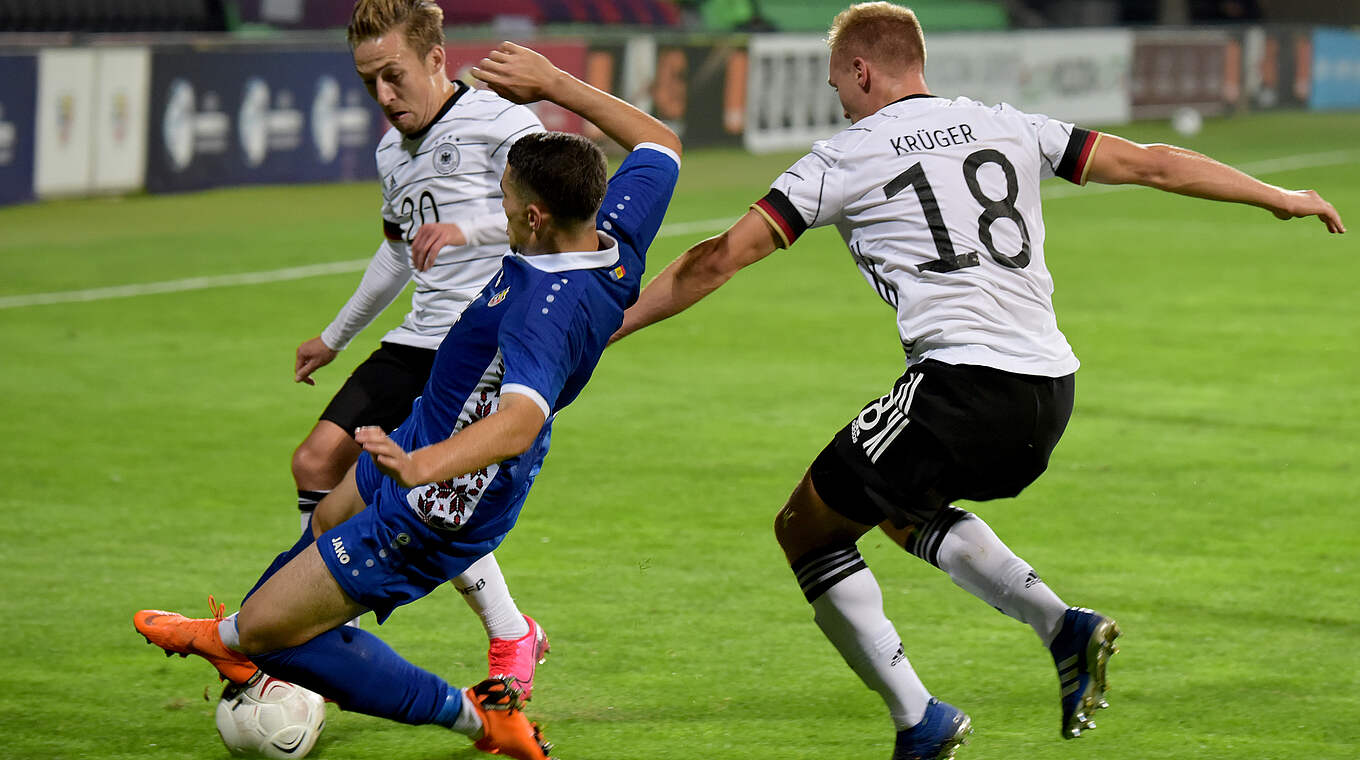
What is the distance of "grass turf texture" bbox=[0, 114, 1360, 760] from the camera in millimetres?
4957

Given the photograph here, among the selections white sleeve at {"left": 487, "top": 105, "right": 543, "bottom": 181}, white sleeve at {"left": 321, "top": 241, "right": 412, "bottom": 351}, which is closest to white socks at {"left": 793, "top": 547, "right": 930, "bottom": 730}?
white sleeve at {"left": 487, "top": 105, "right": 543, "bottom": 181}

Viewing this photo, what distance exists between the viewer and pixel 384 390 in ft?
17.3

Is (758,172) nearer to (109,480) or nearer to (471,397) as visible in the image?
(109,480)

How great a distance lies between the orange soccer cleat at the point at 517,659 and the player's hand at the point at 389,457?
5.05 feet

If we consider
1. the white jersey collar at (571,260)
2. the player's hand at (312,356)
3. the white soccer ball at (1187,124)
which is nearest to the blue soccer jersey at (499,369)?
the white jersey collar at (571,260)

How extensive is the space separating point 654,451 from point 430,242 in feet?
11.9

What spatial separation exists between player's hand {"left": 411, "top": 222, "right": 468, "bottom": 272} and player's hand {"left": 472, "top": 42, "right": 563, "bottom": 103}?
0.49 metres

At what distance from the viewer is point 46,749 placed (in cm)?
465

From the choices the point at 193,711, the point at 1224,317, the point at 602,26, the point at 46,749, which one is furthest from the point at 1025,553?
the point at 602,26

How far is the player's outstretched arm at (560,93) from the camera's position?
4457mm

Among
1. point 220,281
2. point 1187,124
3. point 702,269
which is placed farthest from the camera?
point 1187,124

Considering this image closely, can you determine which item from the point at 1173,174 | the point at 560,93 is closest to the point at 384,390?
the point at 560,93

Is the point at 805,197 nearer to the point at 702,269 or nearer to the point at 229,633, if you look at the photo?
the point at 702,269

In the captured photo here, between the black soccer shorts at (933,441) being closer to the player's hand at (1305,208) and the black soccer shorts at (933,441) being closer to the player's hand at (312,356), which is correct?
the player's hand at (1305,208)
